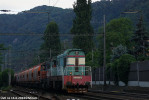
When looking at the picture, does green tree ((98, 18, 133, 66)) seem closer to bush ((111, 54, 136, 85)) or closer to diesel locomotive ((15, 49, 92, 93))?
bush ((111, 54, 136, 85))

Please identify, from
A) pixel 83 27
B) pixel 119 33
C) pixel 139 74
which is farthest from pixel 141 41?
pixel 119 33

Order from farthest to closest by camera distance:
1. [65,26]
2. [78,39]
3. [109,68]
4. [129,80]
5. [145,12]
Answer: [65,26] → [145,12] → [78,39] → [109,68] → [129,80]

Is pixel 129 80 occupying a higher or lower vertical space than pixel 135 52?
lower

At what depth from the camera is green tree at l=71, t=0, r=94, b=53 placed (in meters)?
70.2

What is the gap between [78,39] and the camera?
70.2m

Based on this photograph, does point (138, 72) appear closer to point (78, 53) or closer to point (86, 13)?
point (78, 53)

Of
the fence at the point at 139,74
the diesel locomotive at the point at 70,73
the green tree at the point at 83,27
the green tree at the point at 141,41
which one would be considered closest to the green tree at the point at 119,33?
the green tree at the point at 83,27


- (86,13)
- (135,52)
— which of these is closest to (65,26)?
(86,13)

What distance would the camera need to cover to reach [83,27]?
241 feet

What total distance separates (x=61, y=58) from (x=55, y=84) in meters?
2.50

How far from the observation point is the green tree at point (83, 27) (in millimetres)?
70188

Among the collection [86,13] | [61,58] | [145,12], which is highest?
[145,12]

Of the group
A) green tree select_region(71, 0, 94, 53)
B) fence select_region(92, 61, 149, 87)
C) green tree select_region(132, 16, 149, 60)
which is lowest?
fence select_region(92, 61, 149, 87)

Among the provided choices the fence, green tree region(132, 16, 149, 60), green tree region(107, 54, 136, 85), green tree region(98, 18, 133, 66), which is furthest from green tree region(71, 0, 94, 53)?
green tree region(107, 54, 136, 85)
